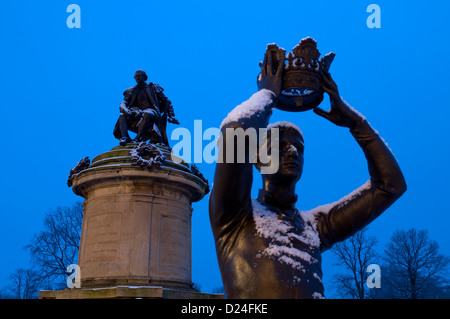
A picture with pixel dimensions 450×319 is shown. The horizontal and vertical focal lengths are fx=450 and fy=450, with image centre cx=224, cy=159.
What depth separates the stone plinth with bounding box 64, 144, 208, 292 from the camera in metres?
10.3

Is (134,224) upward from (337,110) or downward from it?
upward

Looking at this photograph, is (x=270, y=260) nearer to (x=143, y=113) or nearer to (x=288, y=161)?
(x=288, y=161)

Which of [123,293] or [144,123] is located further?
[144,123]

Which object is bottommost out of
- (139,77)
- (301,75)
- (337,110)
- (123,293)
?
(123,293)

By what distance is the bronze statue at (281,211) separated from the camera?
247cm

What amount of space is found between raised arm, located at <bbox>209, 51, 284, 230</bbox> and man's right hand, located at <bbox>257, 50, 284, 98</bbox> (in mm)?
99

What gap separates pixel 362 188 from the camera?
10.3ft

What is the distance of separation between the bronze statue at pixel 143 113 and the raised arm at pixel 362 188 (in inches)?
383

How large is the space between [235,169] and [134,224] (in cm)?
867

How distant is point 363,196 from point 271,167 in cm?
73

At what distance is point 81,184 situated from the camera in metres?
11.4

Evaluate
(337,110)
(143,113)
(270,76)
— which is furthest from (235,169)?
(143,113)

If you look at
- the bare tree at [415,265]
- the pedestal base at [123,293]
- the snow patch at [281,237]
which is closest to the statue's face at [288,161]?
the snow patch at [281,237]
